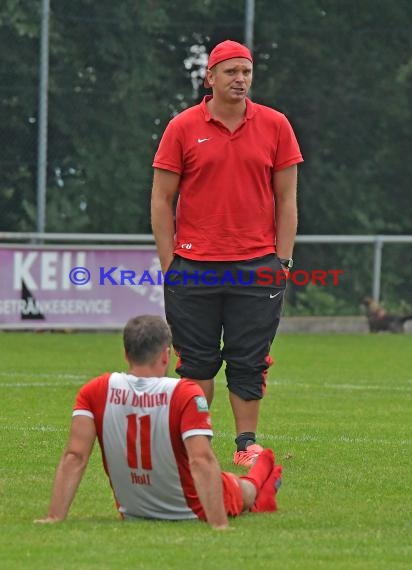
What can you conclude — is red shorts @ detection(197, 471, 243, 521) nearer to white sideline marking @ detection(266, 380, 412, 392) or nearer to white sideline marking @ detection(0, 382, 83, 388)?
white sideline marking @ detection(0, 382, 83, 388)

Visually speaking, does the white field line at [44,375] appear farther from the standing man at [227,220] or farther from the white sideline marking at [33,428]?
the standing man at [227,220]

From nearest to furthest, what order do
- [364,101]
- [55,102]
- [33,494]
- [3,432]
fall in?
[33,494] < [3,432] < [55,102] < [364,101]

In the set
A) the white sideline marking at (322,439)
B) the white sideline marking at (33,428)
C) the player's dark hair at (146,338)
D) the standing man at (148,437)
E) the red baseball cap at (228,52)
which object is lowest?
the white sideline marking at (33,428)

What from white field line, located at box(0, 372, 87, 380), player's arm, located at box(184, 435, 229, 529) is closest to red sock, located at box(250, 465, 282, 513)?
player's arm, located at box(184, 435, 229, 529)

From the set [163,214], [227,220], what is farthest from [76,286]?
[227,220]

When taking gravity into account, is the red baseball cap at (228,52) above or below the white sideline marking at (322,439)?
above

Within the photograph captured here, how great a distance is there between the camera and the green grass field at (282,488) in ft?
18.7

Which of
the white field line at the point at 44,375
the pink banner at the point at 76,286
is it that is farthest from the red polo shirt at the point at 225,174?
the pink banner at the point at 76,286

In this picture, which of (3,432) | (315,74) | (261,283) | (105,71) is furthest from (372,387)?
(315,74)

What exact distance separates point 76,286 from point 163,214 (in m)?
11.8

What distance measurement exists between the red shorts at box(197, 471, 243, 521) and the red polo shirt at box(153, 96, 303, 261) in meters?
1.98

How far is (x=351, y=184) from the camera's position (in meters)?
24.7

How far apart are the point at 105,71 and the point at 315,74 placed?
374cm

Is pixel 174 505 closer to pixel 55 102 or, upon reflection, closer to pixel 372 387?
pixel 372 387
